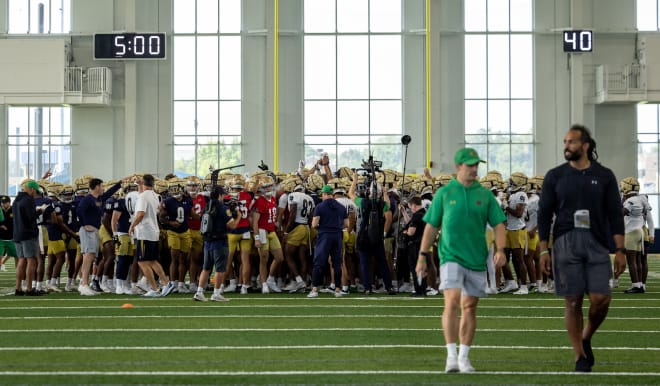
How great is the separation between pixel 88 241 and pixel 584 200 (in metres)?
10.7

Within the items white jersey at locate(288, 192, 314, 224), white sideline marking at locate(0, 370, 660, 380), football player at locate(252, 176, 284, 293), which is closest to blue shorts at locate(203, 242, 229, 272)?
football player at locate(252, 176, 284, 293)

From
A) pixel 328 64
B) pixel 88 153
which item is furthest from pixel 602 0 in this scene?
pixel 88 153

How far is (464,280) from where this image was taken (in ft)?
28.6

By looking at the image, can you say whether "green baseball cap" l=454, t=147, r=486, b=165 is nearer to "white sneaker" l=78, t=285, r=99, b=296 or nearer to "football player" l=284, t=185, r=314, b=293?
"football player" l=284, t=185, r=314, b=293

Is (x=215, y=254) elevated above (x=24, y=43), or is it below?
below

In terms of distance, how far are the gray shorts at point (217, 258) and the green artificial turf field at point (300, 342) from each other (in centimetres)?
56

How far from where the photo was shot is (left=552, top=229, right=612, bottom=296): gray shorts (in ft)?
28.1

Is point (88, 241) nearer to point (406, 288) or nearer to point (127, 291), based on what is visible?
point (127, 291)

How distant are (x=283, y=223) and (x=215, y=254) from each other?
2667mm

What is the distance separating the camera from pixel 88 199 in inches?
684

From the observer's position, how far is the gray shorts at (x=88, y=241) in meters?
17.4

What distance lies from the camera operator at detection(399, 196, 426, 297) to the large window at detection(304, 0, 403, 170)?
2011 cm

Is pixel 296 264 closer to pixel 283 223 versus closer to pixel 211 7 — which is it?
pixel 283 223

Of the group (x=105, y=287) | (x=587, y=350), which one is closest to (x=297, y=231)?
(x=105, y=287)
